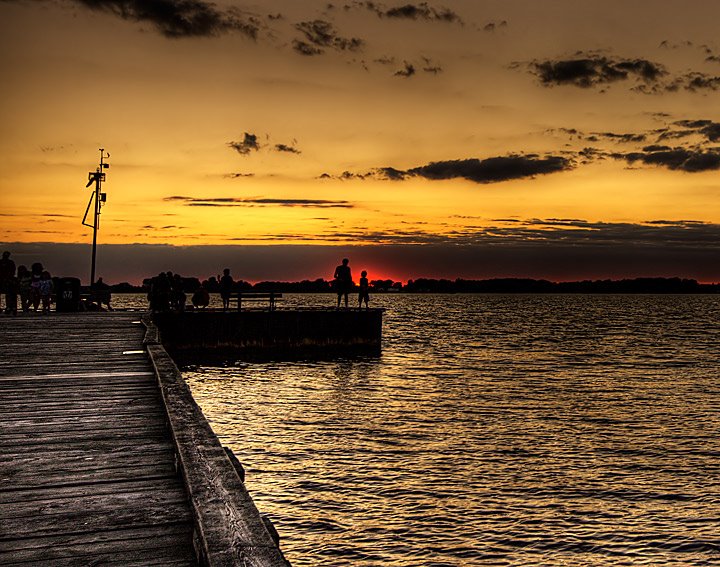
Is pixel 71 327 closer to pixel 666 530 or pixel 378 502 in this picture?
pixel 378 502

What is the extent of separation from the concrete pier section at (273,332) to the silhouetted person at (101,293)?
4.69 meters

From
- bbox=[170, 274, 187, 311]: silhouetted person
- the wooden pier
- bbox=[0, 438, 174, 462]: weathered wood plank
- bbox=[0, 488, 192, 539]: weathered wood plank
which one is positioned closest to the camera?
the wooden pier

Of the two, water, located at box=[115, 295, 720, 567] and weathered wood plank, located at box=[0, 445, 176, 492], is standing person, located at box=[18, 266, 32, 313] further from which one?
weathered wood plank, located at box=[0, 445, 176, 492]

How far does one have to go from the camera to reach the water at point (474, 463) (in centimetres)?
1093

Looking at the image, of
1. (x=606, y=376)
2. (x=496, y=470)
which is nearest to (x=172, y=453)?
(x=496, y=470)

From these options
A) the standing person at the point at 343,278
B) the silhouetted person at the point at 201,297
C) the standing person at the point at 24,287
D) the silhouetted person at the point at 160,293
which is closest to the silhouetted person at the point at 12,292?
the standing person at the point at 24,287

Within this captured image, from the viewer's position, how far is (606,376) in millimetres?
34969

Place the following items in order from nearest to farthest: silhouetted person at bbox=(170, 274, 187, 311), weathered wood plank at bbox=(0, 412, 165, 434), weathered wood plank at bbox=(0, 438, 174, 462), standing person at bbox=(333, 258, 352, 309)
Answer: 1. weathered wood plank at bbox=(0, 438, 174, 462)
2. weathered wood plank at bbox=(0, 412, 165, 434)
3. standing person at bbox=(333, 258, 352, 309)
4. silhouetted person at bbox=(170, 274, 187, 311)

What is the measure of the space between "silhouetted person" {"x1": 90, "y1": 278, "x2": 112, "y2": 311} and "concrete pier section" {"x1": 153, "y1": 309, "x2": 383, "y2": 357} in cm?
469

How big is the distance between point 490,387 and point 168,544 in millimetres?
26569

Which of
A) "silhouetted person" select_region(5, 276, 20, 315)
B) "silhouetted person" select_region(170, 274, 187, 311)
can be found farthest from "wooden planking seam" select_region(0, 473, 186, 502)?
"silhouetted person" select_region(170, 274, 187, 311)

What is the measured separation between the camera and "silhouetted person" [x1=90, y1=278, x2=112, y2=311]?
3809 centimetres

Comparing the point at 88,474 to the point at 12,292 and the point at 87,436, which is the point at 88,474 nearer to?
the point at 87,436

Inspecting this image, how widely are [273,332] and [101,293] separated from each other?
978 centimetres
